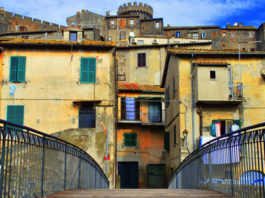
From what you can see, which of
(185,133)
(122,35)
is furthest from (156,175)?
Answer: (122,35)

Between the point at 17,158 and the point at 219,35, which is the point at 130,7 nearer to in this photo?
the point at 219,35

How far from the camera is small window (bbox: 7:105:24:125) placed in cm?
2558

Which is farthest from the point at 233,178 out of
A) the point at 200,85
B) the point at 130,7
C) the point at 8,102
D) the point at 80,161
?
the point at 130,7

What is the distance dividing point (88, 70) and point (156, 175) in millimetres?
13859

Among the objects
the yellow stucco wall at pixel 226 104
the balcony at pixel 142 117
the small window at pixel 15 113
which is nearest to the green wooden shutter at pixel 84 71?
the small window at pixel 15 113

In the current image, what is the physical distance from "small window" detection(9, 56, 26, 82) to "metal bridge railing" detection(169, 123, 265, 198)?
17.2m

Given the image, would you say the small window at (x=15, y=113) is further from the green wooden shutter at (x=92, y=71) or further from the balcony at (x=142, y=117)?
the balcony at (x=142, y=117)

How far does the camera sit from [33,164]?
7.41m

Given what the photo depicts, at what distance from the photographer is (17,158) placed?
6.56 m

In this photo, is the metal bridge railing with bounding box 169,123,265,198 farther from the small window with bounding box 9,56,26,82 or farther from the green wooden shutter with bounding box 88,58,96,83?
the small window with bounding box 9,56,26,82

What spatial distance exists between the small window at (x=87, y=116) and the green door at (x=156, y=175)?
11.4m

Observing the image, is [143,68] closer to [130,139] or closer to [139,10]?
[130,139]

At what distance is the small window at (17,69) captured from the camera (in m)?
26.3

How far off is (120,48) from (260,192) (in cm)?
4089
